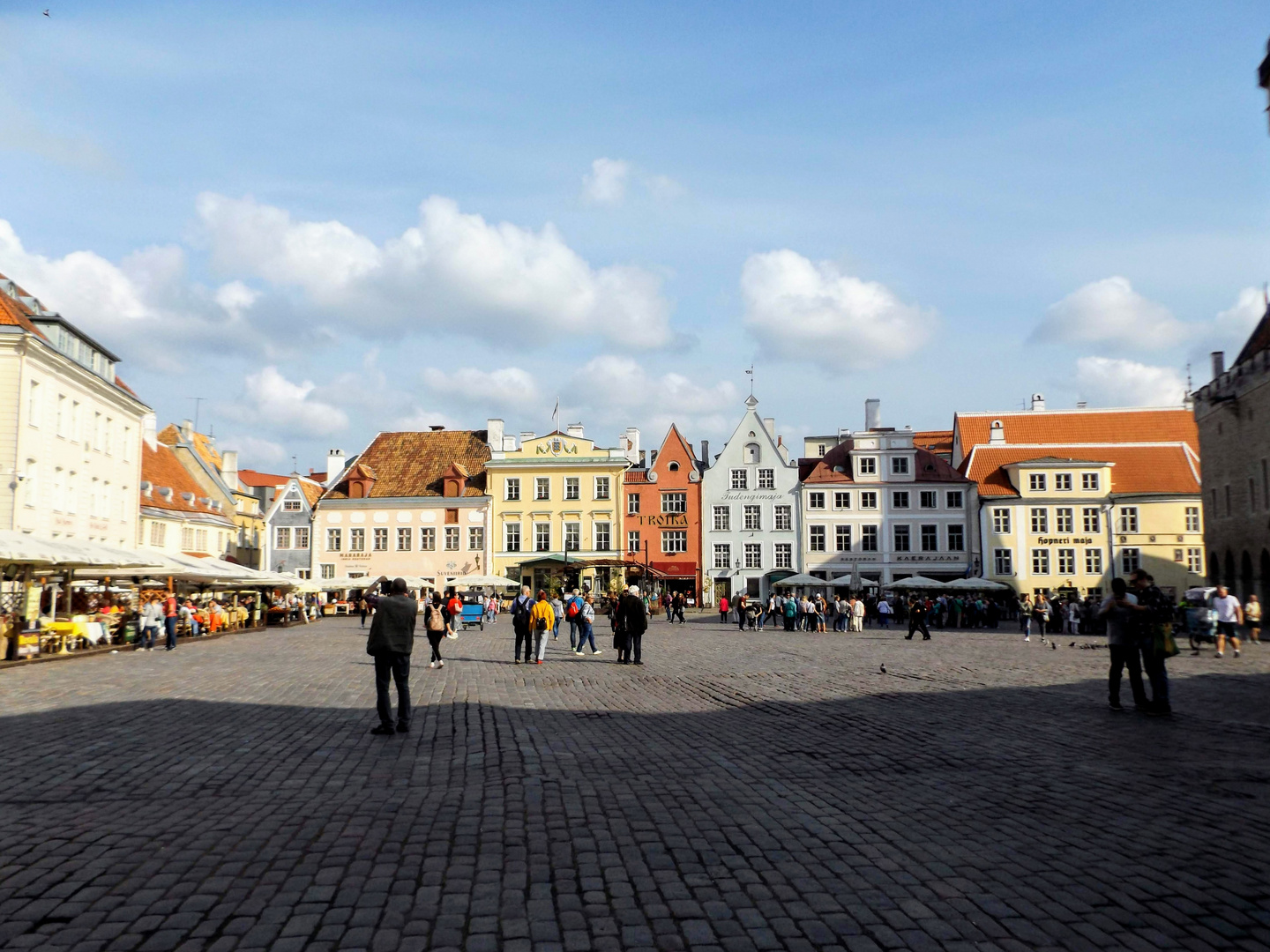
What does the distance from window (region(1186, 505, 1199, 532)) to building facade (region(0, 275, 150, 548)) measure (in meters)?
55.2

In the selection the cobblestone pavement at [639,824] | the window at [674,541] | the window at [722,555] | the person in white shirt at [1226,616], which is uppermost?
the window at [674,541]

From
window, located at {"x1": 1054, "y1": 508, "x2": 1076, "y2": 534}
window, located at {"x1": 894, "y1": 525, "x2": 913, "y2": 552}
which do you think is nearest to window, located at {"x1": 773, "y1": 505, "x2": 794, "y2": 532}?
window, located at {"x1": 894, "y1": 525, "x2": 913, "y2": 552}

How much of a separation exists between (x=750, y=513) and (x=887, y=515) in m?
8.13

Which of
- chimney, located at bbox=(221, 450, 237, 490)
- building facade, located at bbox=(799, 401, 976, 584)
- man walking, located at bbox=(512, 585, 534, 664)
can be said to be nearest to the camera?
man walking, located at bbox=(512, 585, 534, 664)

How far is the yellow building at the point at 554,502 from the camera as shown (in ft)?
220

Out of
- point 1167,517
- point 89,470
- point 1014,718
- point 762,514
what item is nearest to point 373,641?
point 1014,718

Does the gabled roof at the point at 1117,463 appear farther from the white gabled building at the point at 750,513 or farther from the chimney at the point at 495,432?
the chimney at the point at 495,432

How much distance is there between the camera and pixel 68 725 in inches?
Answer: 477

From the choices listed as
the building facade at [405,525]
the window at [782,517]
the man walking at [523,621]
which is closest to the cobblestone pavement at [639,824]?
the man walking at [523,621]

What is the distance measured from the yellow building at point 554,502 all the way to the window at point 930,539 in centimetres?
1825

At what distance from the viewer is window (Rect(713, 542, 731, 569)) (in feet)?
214

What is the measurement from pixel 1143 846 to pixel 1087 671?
542 inches

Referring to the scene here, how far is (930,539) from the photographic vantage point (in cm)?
6303

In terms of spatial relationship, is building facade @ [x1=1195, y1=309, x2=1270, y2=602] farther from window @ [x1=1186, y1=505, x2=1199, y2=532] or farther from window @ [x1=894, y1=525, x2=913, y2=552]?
window @ [x1=894, y1=525, x2=913, y2=552]
